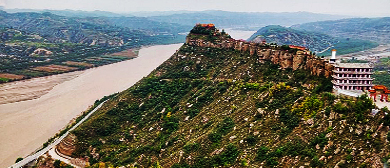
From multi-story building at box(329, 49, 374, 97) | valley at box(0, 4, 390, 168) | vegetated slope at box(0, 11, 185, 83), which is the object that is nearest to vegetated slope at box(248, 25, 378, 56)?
vegetated slope at box(0, 11, 185, 83)

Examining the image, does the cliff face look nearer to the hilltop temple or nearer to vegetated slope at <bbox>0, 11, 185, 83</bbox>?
the hilltop temple

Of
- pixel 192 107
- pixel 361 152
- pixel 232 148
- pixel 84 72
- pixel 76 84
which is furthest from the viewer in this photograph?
pixel 84 72

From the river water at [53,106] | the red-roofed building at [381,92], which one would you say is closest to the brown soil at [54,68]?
the river water at [53,106]

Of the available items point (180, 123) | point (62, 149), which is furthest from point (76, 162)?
point (180, 123)

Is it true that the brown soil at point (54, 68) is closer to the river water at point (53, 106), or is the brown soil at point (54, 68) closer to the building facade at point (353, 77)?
the river water at point (53, 106)

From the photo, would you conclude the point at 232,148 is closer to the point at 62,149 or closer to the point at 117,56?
the point at 62,149

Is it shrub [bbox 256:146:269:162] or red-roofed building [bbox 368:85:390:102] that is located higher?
red-roofed building [bbox 368:85:390:102]

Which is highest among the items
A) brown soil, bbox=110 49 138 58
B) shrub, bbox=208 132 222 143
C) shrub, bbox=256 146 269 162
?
shrub, bbox=256 146 269 162
